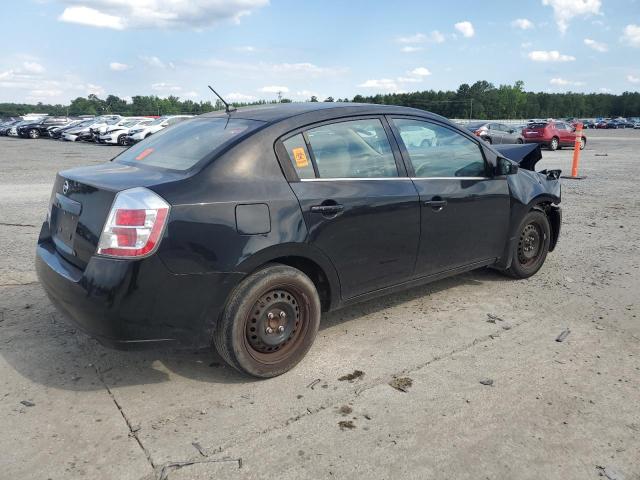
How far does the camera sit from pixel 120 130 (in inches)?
1174

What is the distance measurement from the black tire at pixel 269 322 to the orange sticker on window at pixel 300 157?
66 centimetres

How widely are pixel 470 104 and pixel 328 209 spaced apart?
80986 mm

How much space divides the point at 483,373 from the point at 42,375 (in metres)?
2.78

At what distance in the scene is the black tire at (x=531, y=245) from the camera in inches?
201

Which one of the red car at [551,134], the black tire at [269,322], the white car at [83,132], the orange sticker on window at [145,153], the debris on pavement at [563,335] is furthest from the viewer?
the white car at [83,132]

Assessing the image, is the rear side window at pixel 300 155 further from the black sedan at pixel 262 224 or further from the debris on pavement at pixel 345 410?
the debris on pavement at pixel 345 410

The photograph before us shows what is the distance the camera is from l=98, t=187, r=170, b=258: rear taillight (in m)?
2.84

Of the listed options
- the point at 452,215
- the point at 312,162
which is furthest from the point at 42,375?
the point at 452,215

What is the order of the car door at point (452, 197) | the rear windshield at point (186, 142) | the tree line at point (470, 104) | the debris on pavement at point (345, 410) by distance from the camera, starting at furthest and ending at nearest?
the tree line at point (470, 104), the car door at point (452, 197), the rear windshield at point (186, 142), the debris on pavement at point (345, 410)

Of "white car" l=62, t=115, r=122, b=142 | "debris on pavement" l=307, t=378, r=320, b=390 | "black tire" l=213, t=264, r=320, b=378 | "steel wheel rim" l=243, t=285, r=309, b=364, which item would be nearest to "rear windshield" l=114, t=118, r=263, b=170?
"black tire" l=213, t=264, r=320, b=378

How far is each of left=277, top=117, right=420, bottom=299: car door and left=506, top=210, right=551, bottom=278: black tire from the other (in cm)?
158

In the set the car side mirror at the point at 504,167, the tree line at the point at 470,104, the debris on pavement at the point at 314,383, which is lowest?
the debris on pavement at the point at 314,383

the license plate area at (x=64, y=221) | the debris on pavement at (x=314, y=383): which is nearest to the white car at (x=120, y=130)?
the license plate area at (x=64, y=221)

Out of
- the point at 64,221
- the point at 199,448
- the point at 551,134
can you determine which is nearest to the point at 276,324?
the point at 199,448
